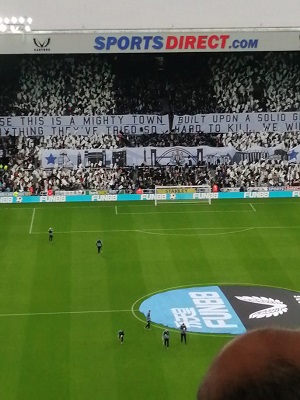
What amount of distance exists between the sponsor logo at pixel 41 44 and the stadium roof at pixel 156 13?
51.7 inches

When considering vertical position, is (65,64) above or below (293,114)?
above

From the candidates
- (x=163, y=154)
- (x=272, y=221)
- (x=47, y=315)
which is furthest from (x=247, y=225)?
(x=47, y=315)

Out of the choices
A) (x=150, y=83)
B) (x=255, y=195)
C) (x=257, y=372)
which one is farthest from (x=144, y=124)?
(x=257, y=372)

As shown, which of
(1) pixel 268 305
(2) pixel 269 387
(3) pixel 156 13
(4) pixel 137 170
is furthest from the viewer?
(3) pixel 156 13

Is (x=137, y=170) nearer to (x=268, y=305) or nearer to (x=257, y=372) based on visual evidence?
(x=268, y=305)

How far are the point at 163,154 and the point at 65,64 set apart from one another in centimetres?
1080

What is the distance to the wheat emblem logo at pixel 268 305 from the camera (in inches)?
1059

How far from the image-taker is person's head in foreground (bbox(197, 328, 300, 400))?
5.23 feet

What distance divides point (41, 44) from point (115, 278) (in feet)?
71.7

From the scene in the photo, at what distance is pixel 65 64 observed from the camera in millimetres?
54250

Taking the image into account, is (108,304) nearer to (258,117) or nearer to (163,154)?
(163,154)

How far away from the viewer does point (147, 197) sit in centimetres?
4703

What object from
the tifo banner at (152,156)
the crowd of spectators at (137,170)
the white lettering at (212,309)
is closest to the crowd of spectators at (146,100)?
the crowd of spectators at (137,170)

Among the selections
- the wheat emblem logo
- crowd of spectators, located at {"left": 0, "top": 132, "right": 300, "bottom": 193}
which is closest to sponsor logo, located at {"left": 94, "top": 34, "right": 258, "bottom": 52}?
crowd of spectators, located at {"left": 0, "top": 132, "right": 300, "bottom": 193}
